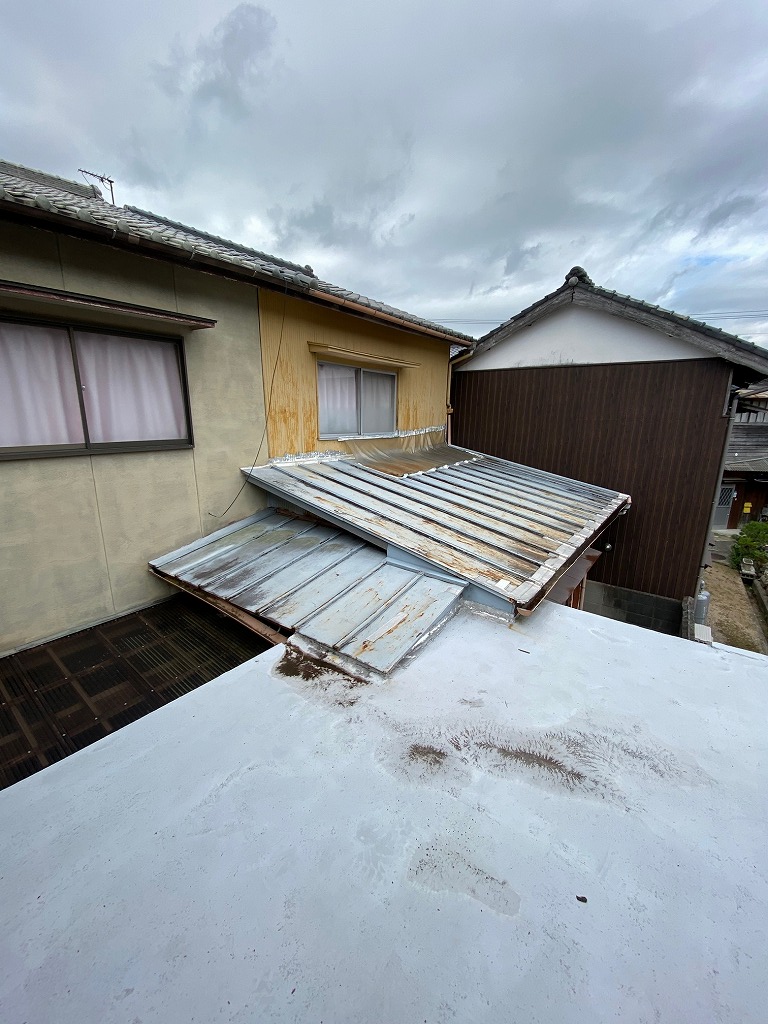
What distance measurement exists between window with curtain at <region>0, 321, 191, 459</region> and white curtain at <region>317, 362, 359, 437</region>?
7.50ft

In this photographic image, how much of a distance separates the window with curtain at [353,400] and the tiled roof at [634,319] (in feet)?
9.99

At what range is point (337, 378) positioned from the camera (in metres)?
6.55

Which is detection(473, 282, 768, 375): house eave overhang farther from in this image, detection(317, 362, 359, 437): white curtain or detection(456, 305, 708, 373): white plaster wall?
detection(317, 362, 359, 437): white curtain

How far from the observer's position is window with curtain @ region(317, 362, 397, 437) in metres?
6.29

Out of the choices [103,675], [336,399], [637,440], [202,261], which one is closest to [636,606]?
[637,440]

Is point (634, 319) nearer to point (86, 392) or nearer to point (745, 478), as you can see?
point (86, 392)

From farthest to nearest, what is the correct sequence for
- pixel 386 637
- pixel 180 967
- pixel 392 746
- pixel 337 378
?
pixel 337 378 → pixel 386 637 → pixel 392 746 → pixel 180 967

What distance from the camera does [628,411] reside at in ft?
26.2

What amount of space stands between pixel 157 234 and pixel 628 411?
8164mm

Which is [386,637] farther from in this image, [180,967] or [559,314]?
[559,314]

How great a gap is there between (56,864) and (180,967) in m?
0.69

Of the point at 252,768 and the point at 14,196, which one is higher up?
Result: the point at 14,196

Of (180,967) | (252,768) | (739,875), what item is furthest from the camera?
(252,768)

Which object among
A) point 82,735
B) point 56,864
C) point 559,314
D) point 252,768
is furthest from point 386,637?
point 559,314
